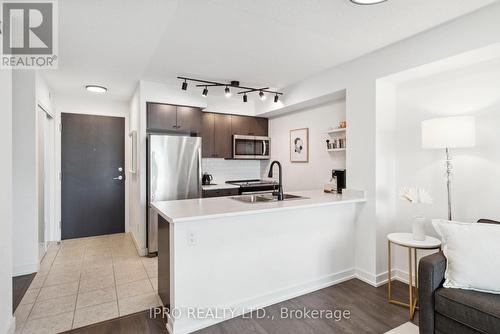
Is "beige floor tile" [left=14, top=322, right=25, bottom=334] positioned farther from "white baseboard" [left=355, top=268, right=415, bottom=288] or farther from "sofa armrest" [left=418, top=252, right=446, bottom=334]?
"white baseboard" [left=355, top=268, right=415, bottom=288]

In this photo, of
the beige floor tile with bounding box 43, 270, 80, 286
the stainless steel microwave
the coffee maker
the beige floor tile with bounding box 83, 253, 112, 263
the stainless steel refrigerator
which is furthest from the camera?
the stainless steel microwave

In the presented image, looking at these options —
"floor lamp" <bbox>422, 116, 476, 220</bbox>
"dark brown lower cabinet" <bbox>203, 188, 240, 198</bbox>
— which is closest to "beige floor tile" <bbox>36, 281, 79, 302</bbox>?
"dark brown lower cabinet" <bbox>203, 188, 240, 198</bbox>

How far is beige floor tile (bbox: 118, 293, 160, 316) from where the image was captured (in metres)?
2.41

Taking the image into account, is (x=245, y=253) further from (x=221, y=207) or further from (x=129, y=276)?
(x=129, y=276)

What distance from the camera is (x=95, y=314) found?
2342 mm

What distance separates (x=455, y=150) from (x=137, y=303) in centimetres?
333

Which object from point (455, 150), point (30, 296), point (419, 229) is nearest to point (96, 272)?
point (30, 296)

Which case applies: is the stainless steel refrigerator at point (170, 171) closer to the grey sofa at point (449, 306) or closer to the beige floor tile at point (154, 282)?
the beige floor tile at point (154, 282)

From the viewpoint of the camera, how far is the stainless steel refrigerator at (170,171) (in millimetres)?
3809

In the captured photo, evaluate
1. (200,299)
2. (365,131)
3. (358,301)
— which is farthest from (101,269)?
(365,131)

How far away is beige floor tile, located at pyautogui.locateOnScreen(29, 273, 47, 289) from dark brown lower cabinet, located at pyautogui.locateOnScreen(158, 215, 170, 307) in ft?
4.65

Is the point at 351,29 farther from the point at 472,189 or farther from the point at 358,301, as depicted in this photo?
the point at 358,301

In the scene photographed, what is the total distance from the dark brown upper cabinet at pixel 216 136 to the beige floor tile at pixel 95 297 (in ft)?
8.54

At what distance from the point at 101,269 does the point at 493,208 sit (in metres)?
4.14
